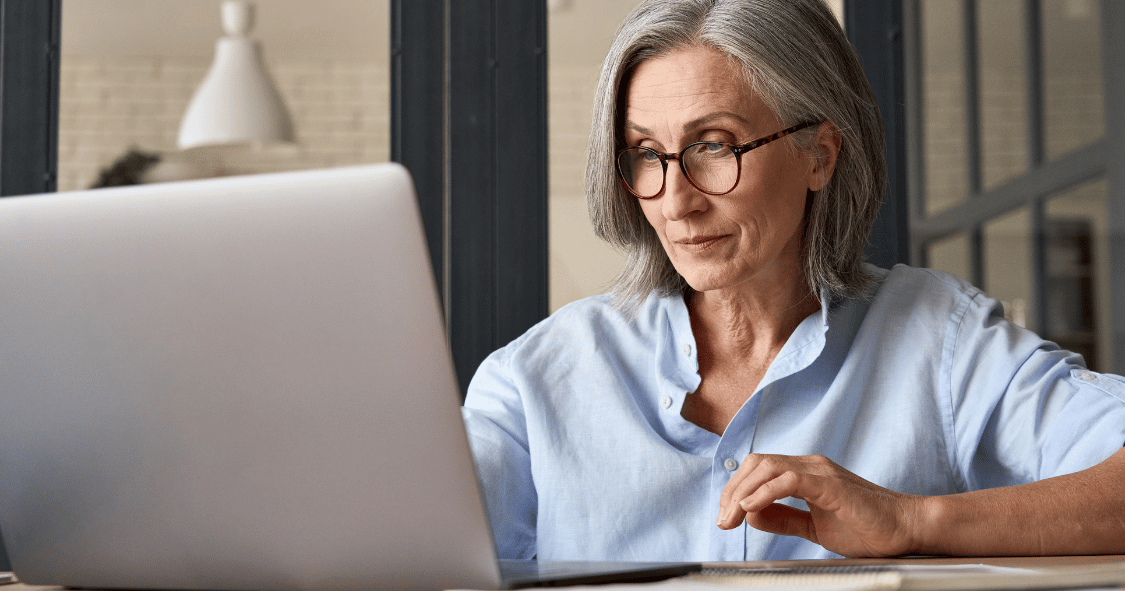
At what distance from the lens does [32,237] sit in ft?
2.23

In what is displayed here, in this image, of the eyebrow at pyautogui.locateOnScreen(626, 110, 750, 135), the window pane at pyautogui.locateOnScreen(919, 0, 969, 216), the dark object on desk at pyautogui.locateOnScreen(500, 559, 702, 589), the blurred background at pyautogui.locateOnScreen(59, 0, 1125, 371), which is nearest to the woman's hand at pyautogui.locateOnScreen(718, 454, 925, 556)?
the dark object on desk at pyautogui.locateOnScreen(500, 559, 702, 589)

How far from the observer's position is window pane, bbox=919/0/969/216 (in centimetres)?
210

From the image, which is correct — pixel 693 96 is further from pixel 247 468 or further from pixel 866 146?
pixel 247 468

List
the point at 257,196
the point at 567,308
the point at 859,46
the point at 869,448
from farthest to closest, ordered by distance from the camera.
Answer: the point at 859,46 < the point at 567,308 < the point at 869,448 < the point at 257,196

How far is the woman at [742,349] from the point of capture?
1338mm

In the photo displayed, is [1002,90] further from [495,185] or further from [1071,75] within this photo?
[495,185]

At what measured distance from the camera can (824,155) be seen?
154 cm

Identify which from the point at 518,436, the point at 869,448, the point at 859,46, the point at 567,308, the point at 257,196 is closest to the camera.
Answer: the point at 257,196

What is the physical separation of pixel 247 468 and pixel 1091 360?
6.72 feet

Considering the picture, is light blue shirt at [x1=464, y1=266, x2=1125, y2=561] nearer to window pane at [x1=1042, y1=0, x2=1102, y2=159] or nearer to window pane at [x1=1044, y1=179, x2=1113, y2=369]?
window pane at [x1=1044, y1=179, x2=1113, y2=369]

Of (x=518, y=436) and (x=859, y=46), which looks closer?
(x=518, y=436)

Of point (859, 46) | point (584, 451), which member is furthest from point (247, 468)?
point (859, 46)

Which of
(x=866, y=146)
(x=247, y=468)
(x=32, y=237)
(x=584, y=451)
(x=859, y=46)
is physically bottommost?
(x=584, y=451)

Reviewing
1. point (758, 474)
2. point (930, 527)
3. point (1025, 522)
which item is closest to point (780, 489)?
point (758, 474)
